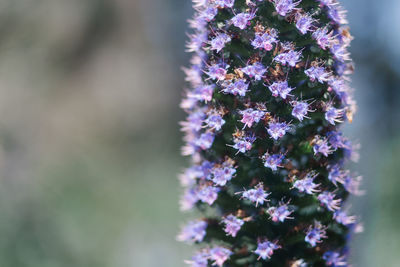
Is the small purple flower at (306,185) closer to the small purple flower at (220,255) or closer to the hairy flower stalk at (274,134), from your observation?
the hairy flower stalk at (274,134)

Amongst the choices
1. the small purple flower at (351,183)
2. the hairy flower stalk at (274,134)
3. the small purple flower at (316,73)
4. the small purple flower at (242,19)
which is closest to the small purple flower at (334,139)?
the hairy flower stalk at (274,134)

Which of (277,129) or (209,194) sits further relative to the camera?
(209,194)

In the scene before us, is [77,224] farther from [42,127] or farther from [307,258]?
[307,258]

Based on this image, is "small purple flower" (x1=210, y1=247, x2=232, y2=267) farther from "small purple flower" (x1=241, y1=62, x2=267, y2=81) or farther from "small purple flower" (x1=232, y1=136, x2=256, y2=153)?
"small purple flower" (x1=241, y1=62, x2=267, y2=81)

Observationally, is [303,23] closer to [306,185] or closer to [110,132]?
[306,185]

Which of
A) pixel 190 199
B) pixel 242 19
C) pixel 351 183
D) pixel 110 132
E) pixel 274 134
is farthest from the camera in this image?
pixel 110 132

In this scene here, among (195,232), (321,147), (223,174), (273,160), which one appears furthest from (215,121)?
(195,232)
